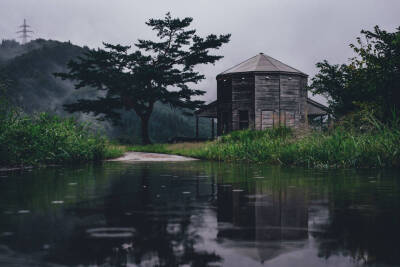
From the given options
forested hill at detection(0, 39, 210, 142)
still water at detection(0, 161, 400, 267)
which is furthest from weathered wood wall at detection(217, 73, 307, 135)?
forested hill at detection(0, 39, 210, 142)

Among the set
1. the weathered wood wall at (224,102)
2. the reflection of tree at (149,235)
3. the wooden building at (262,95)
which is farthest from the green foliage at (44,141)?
the weathered wood wall at (224,102)

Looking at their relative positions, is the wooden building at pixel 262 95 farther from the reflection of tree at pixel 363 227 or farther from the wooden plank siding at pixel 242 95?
the reflection of tree at pixel 363 227

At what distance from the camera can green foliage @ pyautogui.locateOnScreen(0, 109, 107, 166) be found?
9.60 m

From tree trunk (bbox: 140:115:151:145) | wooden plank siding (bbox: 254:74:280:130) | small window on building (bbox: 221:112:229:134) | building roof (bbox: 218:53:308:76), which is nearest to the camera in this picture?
wooden plank siding (bbox: 254:74:280:130)

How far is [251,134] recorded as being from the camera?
1780 centimetres

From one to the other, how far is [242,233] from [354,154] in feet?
24.9

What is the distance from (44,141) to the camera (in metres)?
11.0

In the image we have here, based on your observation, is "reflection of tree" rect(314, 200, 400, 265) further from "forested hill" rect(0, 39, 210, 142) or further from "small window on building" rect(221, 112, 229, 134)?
"forested hill" rect(0, 39, 210, 142)

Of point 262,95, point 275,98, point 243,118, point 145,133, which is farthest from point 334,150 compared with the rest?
point 145,133

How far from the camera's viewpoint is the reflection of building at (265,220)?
2363 millimetres

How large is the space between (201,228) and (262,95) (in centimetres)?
2994

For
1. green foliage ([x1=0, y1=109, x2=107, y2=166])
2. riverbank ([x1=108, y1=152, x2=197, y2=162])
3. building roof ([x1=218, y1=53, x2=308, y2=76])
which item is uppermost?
building roof ([x1=218, y1=53, x2=308, y2=76])

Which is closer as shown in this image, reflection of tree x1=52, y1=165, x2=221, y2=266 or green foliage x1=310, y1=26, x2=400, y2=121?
reflection of tree x1=52, y1=165, x2=221, y2=266

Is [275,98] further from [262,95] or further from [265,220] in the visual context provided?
[265,220]
